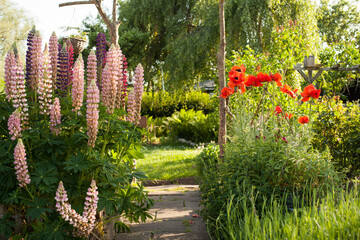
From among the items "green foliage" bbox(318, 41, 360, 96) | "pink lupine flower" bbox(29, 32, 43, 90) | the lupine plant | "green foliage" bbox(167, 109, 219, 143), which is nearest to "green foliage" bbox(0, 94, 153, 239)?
the lupine plant

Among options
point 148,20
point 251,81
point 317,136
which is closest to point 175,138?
point 148,20

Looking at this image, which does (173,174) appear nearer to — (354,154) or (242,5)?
(354,154)

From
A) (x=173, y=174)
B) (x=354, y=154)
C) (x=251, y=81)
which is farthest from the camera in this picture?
(x=173, y=174)

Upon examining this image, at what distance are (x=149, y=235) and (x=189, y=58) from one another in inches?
398

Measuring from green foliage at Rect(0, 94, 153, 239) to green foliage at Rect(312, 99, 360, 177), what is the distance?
308 centimetres

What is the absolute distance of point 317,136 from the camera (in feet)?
17.0

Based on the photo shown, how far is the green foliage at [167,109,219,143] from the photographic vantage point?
11727 mm

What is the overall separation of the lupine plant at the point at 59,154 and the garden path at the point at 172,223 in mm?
539

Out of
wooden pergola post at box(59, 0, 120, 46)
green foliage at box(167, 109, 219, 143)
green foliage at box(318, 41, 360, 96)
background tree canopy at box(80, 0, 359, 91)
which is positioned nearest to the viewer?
wooden pergola post at box(59, 0, 120, 46)

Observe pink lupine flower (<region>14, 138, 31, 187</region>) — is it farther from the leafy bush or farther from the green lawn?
the leafy bush

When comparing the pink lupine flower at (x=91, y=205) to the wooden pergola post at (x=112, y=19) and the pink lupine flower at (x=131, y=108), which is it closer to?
the pink lupine flower at (x=131, y=108)

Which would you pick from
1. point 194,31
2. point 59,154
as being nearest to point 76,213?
A: point 59,154

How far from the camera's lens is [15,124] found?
98.0 inches

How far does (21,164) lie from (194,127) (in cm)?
991
